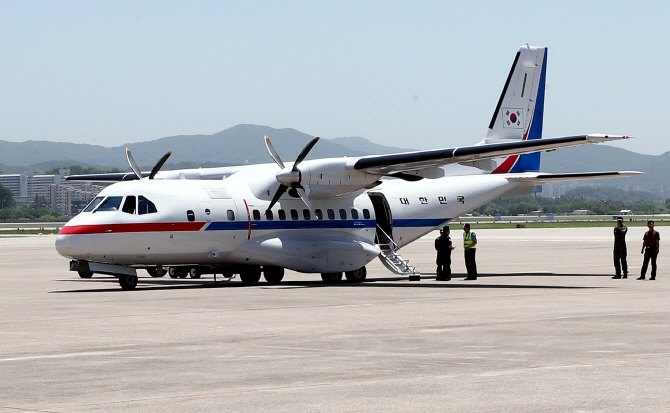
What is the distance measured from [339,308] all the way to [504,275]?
12.6m

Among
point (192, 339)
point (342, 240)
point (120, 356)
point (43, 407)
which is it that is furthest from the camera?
point (342, 240)

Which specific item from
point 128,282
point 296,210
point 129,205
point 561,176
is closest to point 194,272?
point 296,210

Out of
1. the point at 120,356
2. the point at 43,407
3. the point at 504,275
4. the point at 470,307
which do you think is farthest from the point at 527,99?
the point at 43,407

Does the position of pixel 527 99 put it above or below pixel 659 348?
above

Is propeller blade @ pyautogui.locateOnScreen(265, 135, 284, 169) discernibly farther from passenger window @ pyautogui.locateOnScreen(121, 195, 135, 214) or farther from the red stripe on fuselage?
passenger window @ pyautogui.locateOnScreen(121, 195, 135, 214)

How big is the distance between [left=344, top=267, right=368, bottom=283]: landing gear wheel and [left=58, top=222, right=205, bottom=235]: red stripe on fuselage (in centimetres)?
503

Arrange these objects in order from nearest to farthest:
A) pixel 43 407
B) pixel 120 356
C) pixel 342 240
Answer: pixel 43 407, pixel 120 356, pixel 342 240

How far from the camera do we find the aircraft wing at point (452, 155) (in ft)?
77.9

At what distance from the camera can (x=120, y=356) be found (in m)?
12.3

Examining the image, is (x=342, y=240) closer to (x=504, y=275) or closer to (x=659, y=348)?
(x=504, y=275)

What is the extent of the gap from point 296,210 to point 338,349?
14.9 metres

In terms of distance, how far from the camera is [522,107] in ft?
106

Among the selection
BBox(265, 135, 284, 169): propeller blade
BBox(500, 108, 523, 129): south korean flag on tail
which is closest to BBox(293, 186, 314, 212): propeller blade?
BBox(265, 135, 284, 169): propeller blade

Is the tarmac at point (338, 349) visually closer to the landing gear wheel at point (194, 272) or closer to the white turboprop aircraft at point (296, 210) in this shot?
the white turboprop aircraft at point (296, 210)
